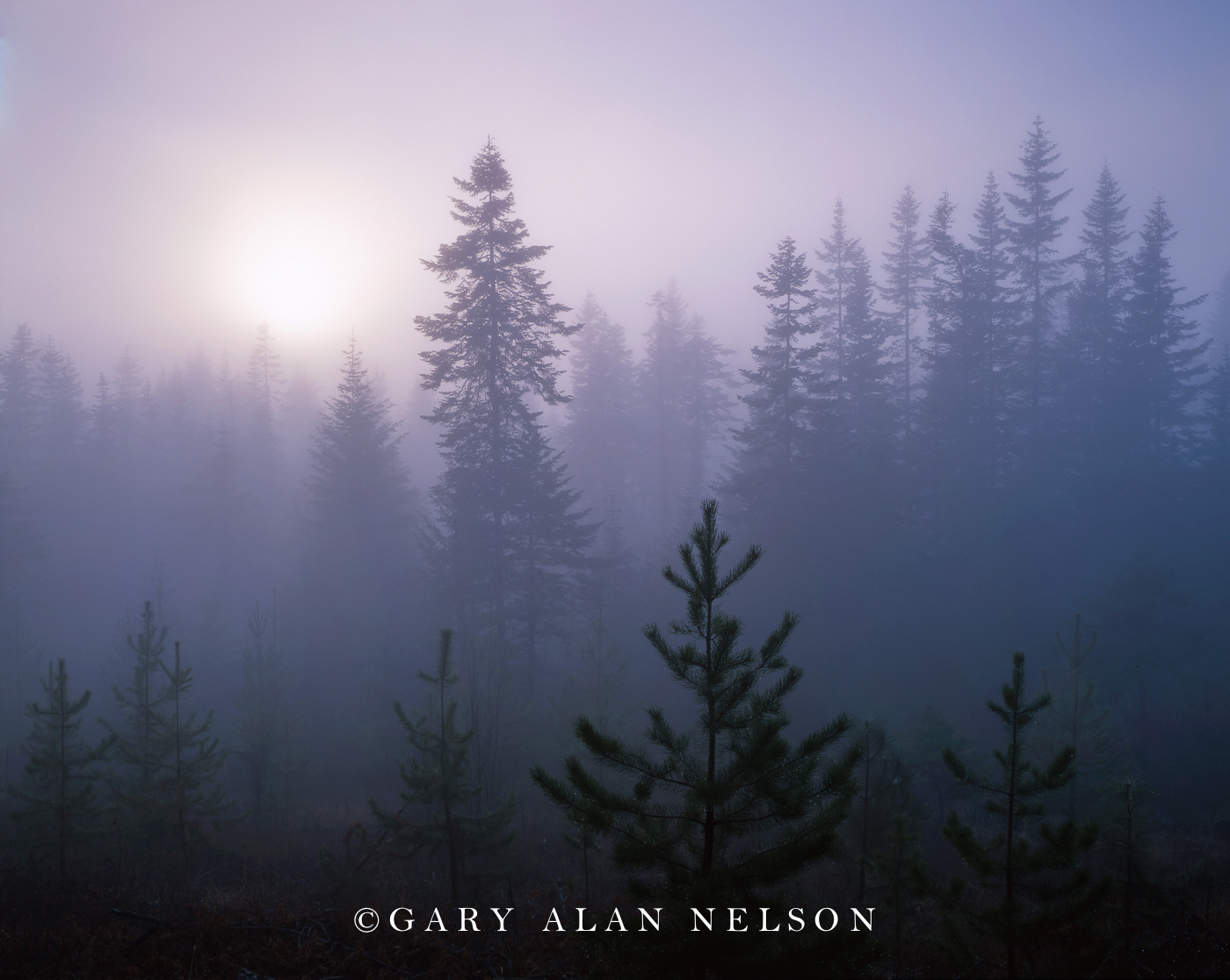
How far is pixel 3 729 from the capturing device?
89.3 feet

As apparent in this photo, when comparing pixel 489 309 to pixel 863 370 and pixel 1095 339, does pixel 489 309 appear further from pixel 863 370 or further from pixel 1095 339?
pixel 1095 339

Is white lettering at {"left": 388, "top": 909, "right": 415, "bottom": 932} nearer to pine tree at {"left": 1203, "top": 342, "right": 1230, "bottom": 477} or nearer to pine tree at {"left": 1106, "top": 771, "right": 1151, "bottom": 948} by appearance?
pine tree at {"left": 1106, "top": 771, "right": 1151, "bottom": 948}

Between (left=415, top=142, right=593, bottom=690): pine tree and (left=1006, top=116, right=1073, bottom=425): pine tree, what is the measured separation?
26.6 m

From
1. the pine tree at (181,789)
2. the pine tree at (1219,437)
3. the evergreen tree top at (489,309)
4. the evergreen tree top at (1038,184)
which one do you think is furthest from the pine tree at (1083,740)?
the evergreen tree top at (1038,184)

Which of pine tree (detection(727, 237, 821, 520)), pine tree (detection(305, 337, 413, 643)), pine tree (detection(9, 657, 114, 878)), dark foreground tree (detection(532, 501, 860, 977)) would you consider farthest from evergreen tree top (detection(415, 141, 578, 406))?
dark foreground tree (detection(532, 501, 860, 977))

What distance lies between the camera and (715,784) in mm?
5059

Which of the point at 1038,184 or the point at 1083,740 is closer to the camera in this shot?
the point at 1083,740

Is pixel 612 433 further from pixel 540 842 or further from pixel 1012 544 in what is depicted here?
pixel 540 842

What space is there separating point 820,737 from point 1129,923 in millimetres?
8182

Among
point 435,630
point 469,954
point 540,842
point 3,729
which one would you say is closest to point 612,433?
point 435,630

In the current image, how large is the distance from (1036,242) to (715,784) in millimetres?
39709

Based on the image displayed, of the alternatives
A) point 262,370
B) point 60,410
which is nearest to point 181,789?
point 60,410

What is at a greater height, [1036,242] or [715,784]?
[1036,242]

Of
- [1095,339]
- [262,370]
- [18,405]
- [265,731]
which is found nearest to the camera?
[265,731]
